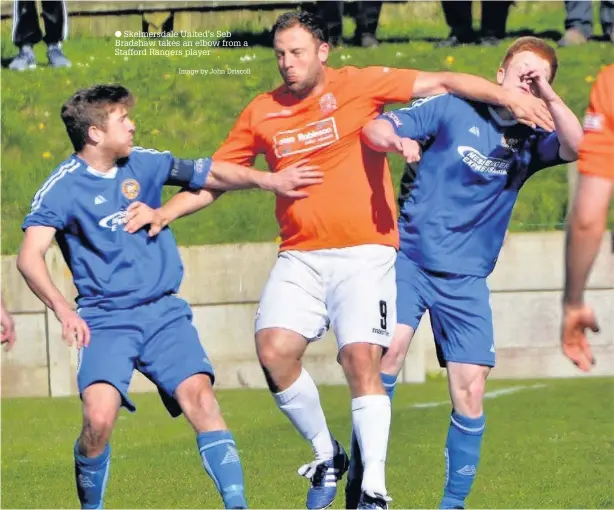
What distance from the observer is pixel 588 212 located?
4.94 meters

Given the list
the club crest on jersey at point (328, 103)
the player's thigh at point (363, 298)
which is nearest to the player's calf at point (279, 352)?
the player's thigh at point (363, 298)

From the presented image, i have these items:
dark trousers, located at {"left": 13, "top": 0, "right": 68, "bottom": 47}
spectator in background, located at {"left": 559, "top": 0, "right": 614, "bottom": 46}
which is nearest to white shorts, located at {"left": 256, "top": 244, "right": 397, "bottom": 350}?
spectator in background, located at {"left": 559, "top": 0, "right": 614, "bottom": 46}

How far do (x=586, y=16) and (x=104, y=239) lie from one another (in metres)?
11.5

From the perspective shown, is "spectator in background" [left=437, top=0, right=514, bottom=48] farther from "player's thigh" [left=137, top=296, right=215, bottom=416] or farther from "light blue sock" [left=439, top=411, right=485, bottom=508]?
"player's thigh" [left=137, top=296, right=215, bottom=416]

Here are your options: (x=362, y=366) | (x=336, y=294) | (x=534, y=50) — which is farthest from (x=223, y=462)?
(x=534, y=50)

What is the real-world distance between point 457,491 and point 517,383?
5569mm

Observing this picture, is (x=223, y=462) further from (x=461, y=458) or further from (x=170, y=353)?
(x=461, y=458)

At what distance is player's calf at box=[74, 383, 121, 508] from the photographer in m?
7.30

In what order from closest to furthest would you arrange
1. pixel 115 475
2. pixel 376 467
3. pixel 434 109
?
pixel 376 467
pixel 434 109
pixel 115 475

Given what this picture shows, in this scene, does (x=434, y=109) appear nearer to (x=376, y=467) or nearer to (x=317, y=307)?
(x=317, y=307)

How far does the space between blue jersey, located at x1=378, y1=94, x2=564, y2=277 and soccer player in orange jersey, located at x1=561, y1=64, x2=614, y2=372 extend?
256 centimetres

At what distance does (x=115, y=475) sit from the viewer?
964 centimetres

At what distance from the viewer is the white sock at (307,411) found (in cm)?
782

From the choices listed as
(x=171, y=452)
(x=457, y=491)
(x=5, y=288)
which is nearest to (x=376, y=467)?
(x=457, y=491)
